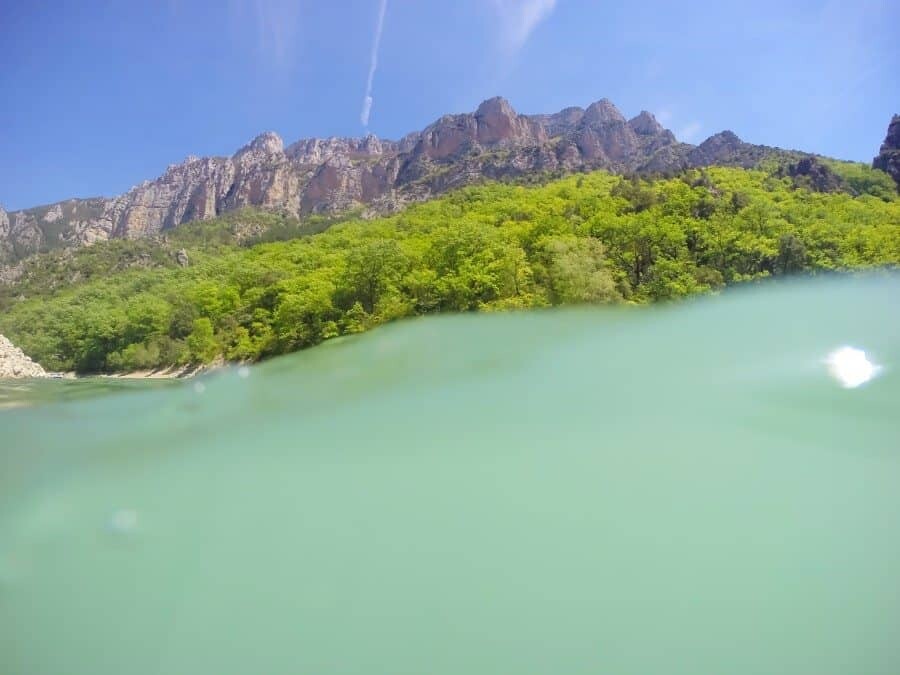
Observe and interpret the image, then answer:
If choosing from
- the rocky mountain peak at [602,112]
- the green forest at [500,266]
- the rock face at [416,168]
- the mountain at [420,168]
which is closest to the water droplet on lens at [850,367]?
the green forest at [500,266]

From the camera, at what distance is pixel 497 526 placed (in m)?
5.29

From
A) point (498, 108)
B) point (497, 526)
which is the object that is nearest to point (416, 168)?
point (498, 108)

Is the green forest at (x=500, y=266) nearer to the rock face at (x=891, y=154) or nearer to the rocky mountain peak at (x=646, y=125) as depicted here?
the rock face at (x=891, y=154)

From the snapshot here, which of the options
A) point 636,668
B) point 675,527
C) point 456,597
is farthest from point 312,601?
point 675,527

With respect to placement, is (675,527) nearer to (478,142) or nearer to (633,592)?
(633,592)

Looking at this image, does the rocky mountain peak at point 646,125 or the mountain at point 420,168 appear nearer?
the mountain at point 420,168

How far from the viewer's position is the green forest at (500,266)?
82.3ft

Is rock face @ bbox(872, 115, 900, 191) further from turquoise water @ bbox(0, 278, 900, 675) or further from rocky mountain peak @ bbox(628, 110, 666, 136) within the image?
rocky mountain peak @ bbox(628, 110, 666, 136)

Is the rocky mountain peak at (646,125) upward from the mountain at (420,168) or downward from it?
upward

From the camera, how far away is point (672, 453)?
→ 250 inches

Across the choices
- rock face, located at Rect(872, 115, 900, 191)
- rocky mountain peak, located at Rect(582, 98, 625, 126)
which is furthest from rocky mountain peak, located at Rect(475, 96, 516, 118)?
rock face, located at Rect(872, 115, 900, 191)

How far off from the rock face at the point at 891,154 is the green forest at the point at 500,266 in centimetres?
2130

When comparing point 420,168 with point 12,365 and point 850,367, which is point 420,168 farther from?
point 850,367

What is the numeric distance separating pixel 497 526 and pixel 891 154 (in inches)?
3409
